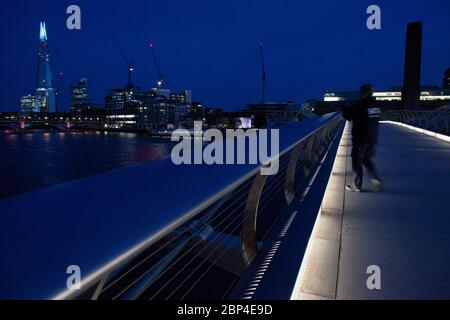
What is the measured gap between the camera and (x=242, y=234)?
6.21ft

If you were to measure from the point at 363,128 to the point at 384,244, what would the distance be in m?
1.91

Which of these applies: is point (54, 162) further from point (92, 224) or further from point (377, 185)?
point (92, 224)

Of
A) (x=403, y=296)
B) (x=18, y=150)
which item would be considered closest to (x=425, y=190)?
(x=403, y=296)

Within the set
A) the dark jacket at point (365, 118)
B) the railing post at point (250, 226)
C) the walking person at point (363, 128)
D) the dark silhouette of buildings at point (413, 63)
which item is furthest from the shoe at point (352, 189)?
the dark silhouette of buildings at point (413, 63)

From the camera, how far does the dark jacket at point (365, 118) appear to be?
157 inches

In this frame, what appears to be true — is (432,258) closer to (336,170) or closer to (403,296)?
(403,296)

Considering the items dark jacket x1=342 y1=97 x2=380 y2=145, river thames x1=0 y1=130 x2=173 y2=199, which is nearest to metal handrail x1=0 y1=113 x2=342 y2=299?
dark jacket x1=342 y1=97 x2=380 y2=145

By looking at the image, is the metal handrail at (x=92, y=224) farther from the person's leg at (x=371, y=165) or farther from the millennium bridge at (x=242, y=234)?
the person's leg at (x=371, y=165)

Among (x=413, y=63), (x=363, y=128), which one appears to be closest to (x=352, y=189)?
(x=363, y=128)

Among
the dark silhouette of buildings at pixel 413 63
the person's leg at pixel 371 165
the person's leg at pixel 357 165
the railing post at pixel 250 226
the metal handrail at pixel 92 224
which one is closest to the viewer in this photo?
the metal handrail at pixel 92 224

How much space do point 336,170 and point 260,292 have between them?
4.33 m

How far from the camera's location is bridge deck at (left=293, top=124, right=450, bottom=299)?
6.11 ft

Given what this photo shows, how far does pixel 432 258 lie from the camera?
2217 mm

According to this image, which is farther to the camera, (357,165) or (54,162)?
(54,162)
